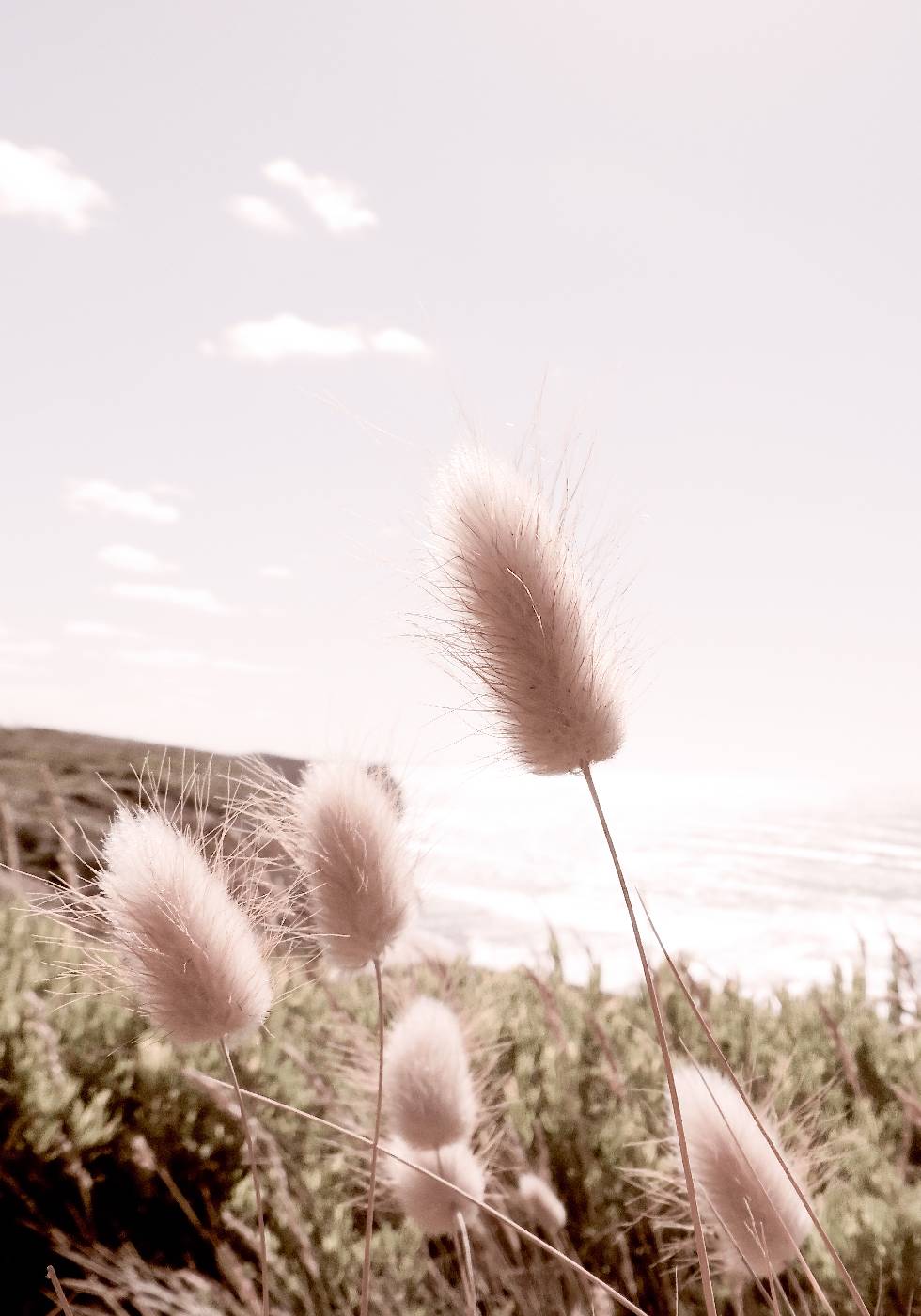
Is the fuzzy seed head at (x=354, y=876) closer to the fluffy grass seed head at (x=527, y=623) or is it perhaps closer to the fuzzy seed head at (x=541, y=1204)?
the fluffy grass seed head at (x=527, y=623)

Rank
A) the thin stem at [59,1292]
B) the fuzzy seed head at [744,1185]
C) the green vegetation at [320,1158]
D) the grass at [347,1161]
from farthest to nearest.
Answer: the green vegetation at [320,1158] → the grass at [347,1161] → the fuzzy seed head at [744,1185] → the thin stem at [59,1292]

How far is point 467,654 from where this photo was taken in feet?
3.43

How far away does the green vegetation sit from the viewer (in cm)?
231

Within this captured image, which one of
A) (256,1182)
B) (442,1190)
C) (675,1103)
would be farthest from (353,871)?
(442,1190)

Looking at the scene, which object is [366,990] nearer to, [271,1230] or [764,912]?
[271,1230]

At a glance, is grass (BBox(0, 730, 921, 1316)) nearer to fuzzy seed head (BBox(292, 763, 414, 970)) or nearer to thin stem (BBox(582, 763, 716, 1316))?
fuzzy seed head (BBox(292, 763, 414, 970))

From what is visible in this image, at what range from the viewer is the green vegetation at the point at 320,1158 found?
231 cm

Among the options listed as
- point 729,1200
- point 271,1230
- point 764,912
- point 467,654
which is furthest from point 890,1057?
point 764,912

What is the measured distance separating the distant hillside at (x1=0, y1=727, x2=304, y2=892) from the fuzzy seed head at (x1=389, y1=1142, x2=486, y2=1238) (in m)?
3.47

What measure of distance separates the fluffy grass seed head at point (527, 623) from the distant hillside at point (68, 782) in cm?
402

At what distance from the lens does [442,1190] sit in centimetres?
152

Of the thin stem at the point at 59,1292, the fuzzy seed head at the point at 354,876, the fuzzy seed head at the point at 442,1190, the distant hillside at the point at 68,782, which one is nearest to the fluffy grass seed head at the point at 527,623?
the fuzzy seed head at the point at 354,876

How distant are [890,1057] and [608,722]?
8.57 ft

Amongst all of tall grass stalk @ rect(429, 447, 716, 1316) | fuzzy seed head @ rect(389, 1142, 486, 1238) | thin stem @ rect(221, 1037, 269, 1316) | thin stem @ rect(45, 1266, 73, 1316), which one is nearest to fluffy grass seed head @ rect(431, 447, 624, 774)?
tall grass stalk @ rect(429, 447, 716, 1316)
